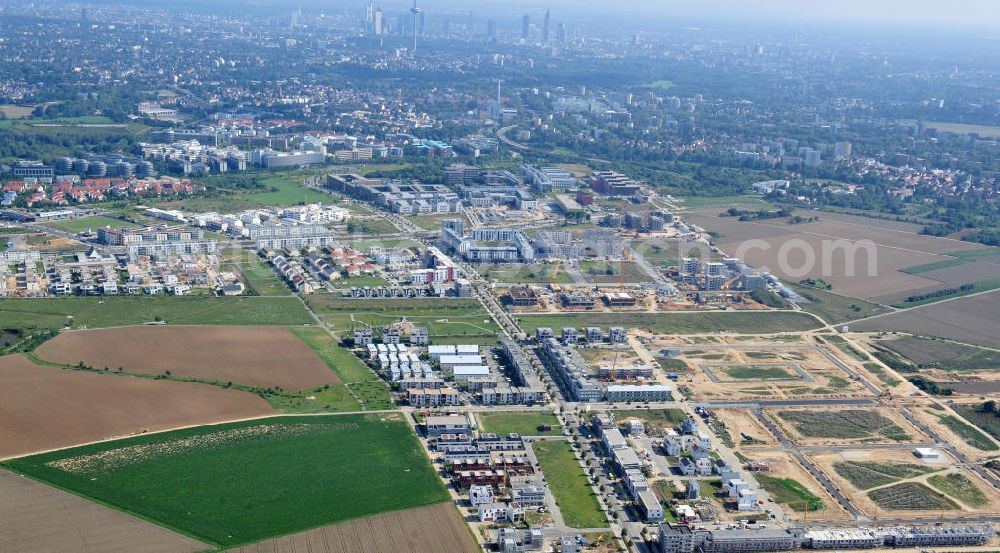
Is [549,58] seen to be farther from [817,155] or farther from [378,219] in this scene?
[378,219]

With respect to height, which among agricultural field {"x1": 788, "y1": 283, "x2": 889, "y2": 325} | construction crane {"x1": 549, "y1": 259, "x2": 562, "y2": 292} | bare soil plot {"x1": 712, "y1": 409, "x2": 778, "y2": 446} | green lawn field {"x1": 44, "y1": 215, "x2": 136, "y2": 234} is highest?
agricultural field {"x1": 788, "y1": 283, "x2": 889, "y2": 325}

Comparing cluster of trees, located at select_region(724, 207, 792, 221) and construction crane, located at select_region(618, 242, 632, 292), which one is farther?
cluster of trees, located at select_region(724, 207, 792, 221)

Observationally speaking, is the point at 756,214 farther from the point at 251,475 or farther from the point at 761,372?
the point at 251,475

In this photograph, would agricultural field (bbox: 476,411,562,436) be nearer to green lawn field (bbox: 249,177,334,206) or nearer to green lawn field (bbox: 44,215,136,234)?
green lawn field (bbox: 44,215,136,234)

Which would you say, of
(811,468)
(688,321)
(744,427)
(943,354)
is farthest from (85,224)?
(943,354)

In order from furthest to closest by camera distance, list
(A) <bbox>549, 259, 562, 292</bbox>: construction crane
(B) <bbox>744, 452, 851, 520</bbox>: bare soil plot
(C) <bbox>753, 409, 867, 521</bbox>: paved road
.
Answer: (A) <bbox>549, 259, 562, 292</bbox>: construction crane, (C) <bbox>753, 409, 867, 521</bbox>: paved road, (B) <bbox>744, 452, 851, 520</bbox>: bare soil plot

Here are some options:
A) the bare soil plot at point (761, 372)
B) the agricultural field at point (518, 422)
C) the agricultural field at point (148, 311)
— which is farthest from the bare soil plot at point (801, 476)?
the agricultural field at point (148, 311)

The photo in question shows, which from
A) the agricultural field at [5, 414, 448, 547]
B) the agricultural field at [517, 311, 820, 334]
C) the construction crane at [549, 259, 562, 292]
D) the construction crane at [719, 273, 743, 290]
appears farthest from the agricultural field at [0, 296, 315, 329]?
the construction crane at [719, 273, 743, 290]
